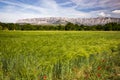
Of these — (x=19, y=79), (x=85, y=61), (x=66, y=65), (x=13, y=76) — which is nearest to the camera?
(x=19, y=79)

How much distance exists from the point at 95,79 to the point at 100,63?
2.31 metres

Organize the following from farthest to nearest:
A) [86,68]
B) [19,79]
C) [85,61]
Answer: [85,61], [86,68], [19,79]

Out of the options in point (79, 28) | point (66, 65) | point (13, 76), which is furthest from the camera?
point (79, 28)

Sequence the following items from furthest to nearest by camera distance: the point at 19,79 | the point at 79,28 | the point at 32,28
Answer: the point at 79,28 → the point at 32,28 → the point at 19,79

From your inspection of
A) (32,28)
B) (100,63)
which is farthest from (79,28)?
(100,63)

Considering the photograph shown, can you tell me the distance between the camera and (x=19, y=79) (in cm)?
575

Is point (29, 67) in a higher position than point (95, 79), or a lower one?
higher

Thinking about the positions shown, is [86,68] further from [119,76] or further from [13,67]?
[13,67]

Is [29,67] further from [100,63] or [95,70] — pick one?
[100,63]

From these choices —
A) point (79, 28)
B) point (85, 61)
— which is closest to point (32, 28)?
point (79, 28)

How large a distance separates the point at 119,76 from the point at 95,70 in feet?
3.36

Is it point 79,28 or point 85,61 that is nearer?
point 85,61

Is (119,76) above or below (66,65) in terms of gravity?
below

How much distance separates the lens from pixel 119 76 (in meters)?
7.42
